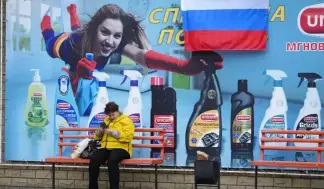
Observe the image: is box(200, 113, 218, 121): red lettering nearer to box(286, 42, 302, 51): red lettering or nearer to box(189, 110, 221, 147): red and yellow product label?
box(189, 110, 221, 147): red and yellow product label

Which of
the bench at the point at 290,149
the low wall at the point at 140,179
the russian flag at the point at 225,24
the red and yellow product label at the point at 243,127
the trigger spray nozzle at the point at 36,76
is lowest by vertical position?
the low wall at the point at 140,179

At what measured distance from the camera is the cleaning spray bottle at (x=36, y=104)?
1081 centimetres

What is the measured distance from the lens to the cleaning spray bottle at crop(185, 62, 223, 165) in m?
10.2

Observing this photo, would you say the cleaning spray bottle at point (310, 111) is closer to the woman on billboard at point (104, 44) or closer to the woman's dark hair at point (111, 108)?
the woman on billboard at point (104, 44)

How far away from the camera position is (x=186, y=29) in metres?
10.2

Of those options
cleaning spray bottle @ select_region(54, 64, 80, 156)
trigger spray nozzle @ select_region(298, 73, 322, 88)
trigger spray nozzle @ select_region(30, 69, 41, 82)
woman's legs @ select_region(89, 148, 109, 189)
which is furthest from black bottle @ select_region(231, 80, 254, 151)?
trigger spray nozzle @ select_region(30, 69, 41, 82)

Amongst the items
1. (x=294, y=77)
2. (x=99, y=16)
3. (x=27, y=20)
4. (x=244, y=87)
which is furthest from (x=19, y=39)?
(x=294, y=77)

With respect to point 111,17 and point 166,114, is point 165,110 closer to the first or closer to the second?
point 166,114

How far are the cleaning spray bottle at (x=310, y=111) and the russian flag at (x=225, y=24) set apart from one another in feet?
2.75

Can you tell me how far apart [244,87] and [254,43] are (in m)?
0.65

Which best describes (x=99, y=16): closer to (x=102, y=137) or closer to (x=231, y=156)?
(x=102, y=137)

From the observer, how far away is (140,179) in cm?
1041

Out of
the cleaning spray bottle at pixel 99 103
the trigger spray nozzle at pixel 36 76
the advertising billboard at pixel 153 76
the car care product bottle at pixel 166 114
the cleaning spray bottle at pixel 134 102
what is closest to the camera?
the advertising billboard at pixel 153 76

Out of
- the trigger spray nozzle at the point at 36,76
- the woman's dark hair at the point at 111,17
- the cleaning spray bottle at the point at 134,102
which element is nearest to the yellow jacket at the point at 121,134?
the cleaning spray bottle at the point at 134,102
